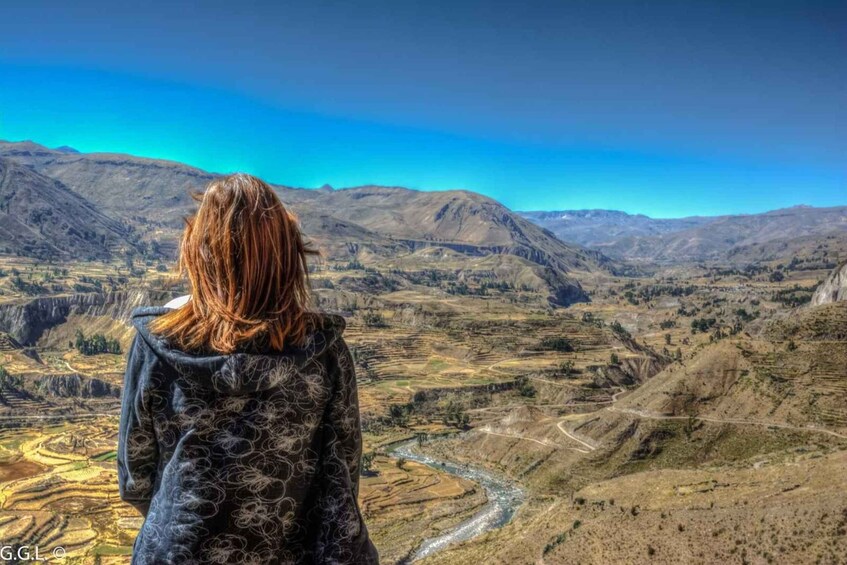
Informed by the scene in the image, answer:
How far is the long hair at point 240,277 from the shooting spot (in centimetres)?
275

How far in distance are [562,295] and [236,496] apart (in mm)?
200355

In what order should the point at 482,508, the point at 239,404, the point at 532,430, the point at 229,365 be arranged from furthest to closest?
1. the point at 532,430
2. the point at 482,508
3. the point at 239,404
4. the point at 229,365

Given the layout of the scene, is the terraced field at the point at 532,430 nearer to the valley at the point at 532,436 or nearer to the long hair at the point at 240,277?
the valley at the point at 532,436

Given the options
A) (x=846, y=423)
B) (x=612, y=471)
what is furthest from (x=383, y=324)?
(x=846, y=423)

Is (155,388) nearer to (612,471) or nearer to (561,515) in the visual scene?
(561,515)

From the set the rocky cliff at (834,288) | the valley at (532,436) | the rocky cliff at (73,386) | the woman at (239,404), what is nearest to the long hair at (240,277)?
the woman at (239,404)

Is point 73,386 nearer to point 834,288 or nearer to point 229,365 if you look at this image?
point 229,365

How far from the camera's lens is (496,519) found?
44031mm

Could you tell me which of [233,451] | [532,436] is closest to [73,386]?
[532,436]

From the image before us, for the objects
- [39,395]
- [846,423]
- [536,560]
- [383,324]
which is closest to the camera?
[536,560]

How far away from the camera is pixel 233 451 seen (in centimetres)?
279

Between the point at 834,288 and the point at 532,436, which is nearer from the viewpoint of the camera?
the point at 532,436

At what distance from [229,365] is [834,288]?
111m

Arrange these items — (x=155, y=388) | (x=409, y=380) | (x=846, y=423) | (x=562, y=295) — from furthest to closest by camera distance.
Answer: (x=562, y=295)
(x=409, y=380)
(x=846, y=423)
(x=155, y=388)
